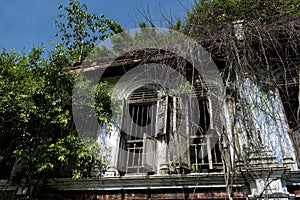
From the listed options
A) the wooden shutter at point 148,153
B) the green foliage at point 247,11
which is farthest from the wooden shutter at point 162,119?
the green foliage at point 247,11

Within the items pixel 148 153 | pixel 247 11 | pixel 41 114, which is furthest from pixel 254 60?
pixel 41 114

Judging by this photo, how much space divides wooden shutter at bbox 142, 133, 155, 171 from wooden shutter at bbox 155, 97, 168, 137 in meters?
0.35

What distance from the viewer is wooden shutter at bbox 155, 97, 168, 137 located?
5.71 metres

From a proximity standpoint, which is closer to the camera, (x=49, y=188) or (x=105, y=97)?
(x=49, y=188)

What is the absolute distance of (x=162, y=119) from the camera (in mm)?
5844

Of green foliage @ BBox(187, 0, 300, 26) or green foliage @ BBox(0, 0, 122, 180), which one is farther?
green foliage @ BBox(187, 0, 300, 26)

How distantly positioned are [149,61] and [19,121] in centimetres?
360

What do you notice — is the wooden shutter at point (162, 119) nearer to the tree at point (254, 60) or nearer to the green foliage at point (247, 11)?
the tree at point (254, 60)

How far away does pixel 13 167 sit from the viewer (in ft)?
20.4

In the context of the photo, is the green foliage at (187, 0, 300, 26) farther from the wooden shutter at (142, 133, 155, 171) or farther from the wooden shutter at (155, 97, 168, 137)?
the wooden shutter at (142, 133, 155, 171)

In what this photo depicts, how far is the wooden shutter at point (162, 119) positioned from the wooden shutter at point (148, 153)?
14.0 inches

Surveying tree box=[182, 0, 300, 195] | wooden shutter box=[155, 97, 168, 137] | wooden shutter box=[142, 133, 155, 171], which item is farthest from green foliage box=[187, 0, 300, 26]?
wooden shutter box=[142, 133, 155, 171]

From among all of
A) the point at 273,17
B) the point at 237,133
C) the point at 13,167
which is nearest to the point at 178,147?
the point at 237,133

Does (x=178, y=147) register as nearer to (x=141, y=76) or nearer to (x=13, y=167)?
(x=141, y=76)
